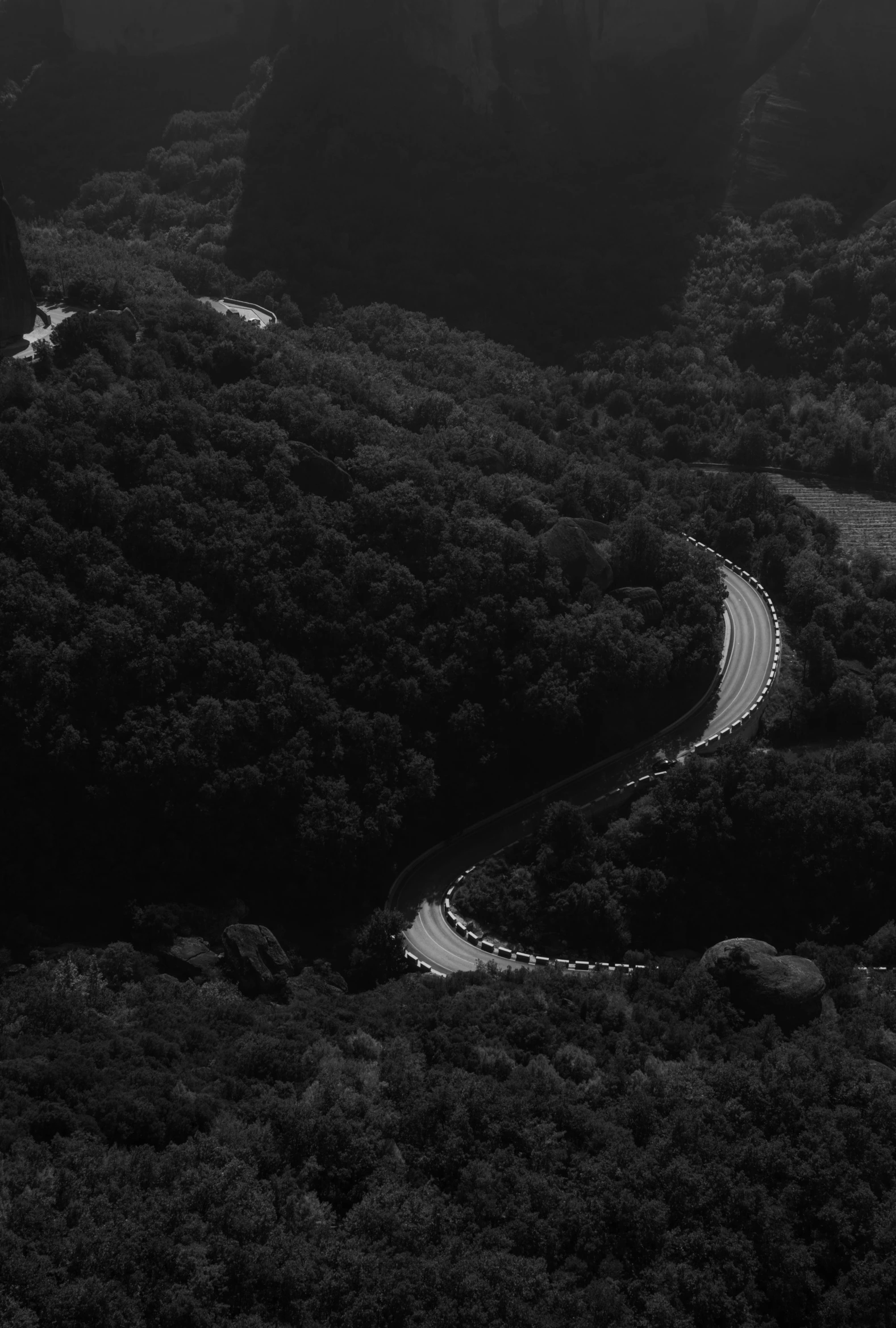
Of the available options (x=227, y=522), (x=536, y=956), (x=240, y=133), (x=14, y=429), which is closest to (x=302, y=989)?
(x=536, y=956)

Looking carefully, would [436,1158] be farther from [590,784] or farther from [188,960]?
[590,784]

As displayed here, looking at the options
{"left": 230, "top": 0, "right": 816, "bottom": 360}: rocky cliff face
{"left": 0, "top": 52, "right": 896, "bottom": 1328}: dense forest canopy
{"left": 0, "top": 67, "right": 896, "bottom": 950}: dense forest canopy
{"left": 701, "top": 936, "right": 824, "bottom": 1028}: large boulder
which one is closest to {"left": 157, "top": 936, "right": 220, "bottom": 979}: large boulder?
{"left": 0, "top": 52, "right": 896, "bottom": 1328}: dense forest canopy

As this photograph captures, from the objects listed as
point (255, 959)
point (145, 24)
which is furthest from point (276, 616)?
point (145, 24)

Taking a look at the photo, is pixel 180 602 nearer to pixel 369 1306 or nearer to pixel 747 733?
pixel 747 733

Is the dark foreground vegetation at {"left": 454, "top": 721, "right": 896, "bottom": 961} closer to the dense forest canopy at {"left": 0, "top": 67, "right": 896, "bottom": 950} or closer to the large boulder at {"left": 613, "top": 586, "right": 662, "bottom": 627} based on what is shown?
the dense forest canopy at {"left": 0, "top": 67, "right": 896, "bottom": 950}

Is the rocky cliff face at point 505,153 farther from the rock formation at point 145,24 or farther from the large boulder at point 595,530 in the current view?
the large boulder at point 595,530

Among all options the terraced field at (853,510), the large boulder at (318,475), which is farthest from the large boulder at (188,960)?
the terraced field at (853,510)
